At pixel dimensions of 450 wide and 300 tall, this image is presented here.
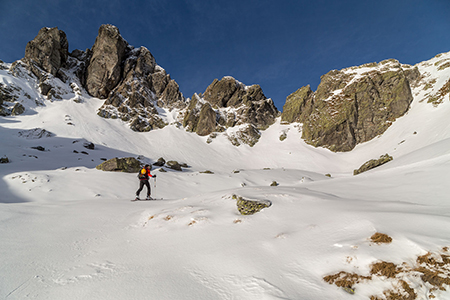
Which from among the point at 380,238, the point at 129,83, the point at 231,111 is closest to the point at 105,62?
the point at 129,83

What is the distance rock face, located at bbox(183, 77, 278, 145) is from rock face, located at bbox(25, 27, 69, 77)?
142 feet

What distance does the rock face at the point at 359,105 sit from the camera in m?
45.6

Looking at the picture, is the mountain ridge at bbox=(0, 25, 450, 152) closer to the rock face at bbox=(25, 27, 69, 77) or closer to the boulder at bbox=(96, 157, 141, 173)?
the rock face at bbox=(25, 27, 69, 77)

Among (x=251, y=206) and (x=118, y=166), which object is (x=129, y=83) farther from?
(x=251, y=206)

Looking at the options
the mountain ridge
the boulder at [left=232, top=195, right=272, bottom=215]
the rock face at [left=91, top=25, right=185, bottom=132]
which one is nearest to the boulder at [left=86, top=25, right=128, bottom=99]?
the rock face at [left=91, top=25, right=185, bottom=132]

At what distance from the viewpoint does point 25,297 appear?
2486 millimetres

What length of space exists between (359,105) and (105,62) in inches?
3208

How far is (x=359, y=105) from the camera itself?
48.9 meters

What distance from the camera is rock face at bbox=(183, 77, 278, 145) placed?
58938 mm

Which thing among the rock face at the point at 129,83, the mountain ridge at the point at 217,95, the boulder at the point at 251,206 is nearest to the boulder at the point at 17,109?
the mountain ridge at the point at 217,95

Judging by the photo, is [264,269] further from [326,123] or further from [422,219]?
[326,123]

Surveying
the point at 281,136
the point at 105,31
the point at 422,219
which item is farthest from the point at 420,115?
the point at 105,31

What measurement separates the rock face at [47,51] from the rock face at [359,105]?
79.6 metres

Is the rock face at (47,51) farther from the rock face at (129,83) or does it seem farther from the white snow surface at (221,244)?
the white snow surface at (221,244)
